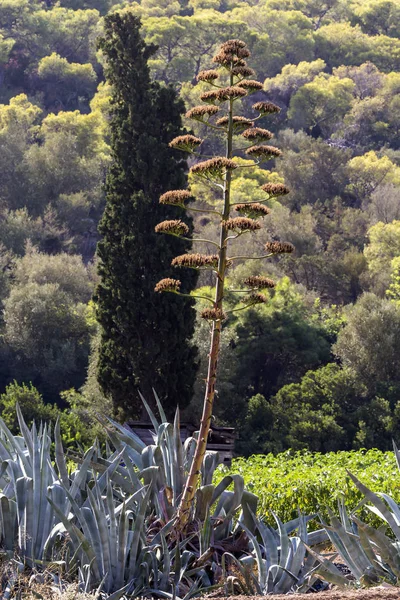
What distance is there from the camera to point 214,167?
17.8ft

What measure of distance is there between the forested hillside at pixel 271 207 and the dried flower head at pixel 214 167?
48.6 ft

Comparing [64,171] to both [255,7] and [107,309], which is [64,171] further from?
[255,7]

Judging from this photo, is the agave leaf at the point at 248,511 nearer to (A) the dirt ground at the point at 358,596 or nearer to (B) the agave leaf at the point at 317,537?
(B) the agave leaf at the point at 317,537

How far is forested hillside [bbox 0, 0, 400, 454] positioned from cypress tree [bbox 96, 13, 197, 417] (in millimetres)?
1091

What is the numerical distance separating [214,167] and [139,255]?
48.2 ft

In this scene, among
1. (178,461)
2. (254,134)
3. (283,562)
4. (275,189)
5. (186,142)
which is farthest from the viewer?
(178,461)

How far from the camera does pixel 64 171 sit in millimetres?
54938

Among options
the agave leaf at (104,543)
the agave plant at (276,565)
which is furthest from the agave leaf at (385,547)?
the agave leaf at (104,543)

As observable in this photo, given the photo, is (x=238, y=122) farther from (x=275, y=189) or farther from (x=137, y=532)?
(x=137, y=532)

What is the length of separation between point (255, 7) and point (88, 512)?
93.2 metres

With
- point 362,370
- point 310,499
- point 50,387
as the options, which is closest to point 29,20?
point 50,387

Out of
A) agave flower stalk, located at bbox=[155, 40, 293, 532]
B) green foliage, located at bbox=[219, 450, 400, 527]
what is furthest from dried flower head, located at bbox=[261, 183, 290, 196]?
green foliage, located at bbox=[219, 450, 400, 527]

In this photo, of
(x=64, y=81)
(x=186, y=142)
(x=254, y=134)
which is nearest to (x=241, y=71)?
(x=254, y=134)

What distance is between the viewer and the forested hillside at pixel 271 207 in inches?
1080
